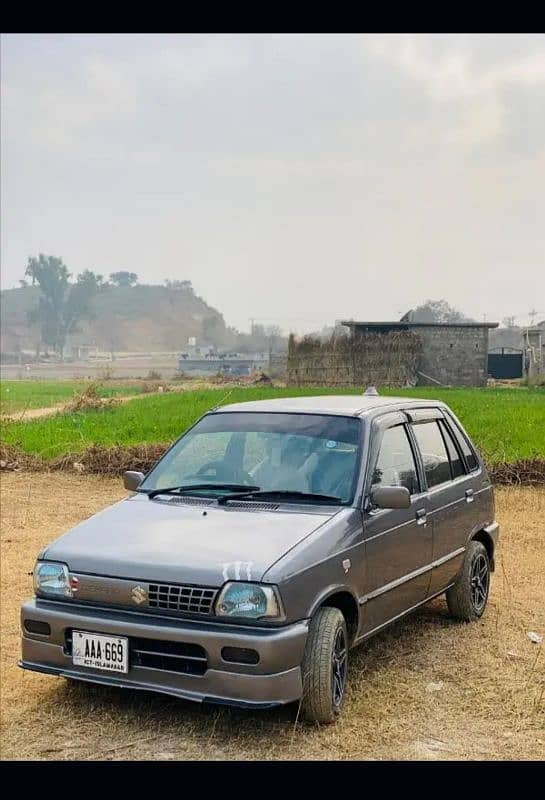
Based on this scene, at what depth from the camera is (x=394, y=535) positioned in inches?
199

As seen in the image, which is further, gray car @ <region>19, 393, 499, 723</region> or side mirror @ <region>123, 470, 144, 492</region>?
side mirror @ <region>123, 470, 144, 492</region>

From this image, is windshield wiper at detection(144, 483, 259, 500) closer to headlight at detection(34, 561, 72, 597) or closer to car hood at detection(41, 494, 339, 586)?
car hood at detection(41, 494, 339, 586)

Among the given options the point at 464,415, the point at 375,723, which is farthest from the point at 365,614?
the point at 464,415

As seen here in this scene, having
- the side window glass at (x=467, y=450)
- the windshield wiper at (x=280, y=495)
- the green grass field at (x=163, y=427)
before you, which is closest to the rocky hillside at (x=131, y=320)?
the green grass field at (x=163, y=427)

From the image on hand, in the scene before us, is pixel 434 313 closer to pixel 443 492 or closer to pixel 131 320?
pixel 443 492

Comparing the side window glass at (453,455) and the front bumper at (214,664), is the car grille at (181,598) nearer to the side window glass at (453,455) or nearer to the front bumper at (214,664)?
the front bumper at (214,664)

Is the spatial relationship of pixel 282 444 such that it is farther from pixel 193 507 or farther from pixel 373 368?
pixel 373 368

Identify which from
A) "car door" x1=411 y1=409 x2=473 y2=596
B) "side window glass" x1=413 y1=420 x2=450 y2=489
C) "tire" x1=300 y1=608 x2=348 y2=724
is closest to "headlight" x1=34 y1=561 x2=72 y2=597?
"tire" x1=300 y1=608 x2=348 y2=724

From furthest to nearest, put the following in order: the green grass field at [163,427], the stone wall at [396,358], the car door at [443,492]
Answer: the stone wall at [396,358] → the green grass field at [163,427] → the car door at [443,492]

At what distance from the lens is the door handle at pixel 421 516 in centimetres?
540

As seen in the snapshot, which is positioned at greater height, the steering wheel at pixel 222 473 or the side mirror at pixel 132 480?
the steering wheel at pixel 222 473

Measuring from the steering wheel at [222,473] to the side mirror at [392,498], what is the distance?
2.56 ft

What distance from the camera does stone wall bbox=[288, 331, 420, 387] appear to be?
33000 mm

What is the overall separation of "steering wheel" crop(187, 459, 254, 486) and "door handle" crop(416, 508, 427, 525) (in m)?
1.14
